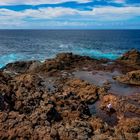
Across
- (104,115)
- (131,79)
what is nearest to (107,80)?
(131,79)

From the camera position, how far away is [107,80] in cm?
4191

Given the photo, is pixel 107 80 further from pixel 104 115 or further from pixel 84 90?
pixel 104 115

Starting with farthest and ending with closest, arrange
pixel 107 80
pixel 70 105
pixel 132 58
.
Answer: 1. pixel 132 58
2. pixel 107 80
3. pixel 70 105

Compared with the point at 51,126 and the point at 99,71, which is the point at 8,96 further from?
the point at 99,71

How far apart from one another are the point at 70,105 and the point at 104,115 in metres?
3.55

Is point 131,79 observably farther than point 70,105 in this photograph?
Yes

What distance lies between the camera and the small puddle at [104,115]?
88.2 ft

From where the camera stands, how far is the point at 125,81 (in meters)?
41.4

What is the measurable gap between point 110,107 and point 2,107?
11087 millimetres

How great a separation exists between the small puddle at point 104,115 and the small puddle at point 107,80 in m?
5.83

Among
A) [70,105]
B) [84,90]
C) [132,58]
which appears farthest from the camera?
[132,58]

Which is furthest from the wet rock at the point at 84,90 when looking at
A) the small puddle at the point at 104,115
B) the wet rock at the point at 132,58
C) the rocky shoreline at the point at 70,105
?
the wet rock at the point at 132,58

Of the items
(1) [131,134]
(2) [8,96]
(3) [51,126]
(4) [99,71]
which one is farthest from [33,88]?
(4) [99,71]

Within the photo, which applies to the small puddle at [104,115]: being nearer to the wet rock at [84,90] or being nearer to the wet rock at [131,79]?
the wet rock at [84,90]
